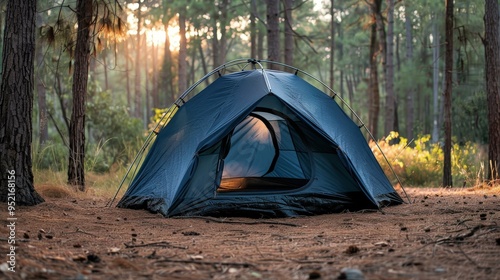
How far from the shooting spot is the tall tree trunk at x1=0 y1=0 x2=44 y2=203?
6441 mm

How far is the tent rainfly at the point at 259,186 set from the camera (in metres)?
6.69

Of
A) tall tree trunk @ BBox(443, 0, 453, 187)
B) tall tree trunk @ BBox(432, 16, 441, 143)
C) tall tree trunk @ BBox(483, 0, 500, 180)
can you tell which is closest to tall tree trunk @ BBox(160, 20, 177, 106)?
tall tree trunk @ BBox(432, 16, 441, 143)

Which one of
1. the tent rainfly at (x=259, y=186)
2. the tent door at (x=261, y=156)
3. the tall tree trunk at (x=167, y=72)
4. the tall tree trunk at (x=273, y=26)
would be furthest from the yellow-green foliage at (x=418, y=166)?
the tall tree trunk at (x=167, y=72)

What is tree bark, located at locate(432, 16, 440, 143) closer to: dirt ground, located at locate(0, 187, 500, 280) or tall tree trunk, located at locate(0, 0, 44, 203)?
dirt ground, located at locate(0, 187, 500, 280)

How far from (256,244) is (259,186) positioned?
340cm

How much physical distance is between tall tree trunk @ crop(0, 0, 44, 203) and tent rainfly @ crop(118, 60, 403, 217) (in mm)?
1369

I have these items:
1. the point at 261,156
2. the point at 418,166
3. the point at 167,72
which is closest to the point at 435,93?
the point at 167,72

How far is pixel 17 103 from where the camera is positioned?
6492mm

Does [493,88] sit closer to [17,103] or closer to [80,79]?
[80,79]

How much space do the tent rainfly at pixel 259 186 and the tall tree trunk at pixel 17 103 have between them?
4.49ft

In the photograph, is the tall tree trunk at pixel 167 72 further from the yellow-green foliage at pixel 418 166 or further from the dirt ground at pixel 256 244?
the dirt ground at pixel 256 244

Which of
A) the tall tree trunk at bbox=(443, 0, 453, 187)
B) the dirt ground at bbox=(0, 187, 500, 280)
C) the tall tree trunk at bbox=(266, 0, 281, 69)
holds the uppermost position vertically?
the tall tree trunk at bbox=(266, 0, 281, 69)

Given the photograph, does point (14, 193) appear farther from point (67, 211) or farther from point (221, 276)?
point (221, 276)

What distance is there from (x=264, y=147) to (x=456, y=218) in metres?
3.49
